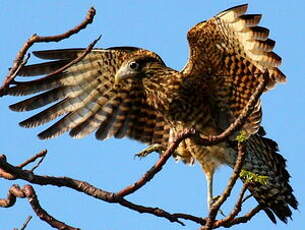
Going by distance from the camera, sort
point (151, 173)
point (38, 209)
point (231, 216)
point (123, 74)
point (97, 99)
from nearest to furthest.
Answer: point (151, 173)
point (38, 209)
point (231, 216)
point (123, 74)
point (97, 99)

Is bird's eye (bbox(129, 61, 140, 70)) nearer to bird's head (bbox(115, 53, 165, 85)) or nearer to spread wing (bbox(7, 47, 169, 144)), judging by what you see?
bird's head (bbox(115, 53, 165, 85))

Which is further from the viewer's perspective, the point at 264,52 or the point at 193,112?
the point at 193,112

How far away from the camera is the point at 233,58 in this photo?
8023 mm

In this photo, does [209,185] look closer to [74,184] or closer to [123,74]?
[123,74]

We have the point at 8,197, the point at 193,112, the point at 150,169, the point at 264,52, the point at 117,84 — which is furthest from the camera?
the point at 117,84

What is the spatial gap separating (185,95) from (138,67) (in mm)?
599

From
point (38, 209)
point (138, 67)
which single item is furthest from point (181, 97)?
point (38, 209)

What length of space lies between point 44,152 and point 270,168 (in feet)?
12.8

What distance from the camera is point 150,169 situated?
439cm

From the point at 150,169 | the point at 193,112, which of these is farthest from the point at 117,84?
the point at 150,169

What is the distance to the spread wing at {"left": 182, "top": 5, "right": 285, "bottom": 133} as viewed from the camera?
772cm

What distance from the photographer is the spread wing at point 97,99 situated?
336 inches

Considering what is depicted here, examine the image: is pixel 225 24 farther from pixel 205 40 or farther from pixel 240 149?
pixel 240 149

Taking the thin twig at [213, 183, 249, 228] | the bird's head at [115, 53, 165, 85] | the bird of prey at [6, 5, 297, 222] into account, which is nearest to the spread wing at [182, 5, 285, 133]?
the bird of prey at [6, 5, 297, 222]
